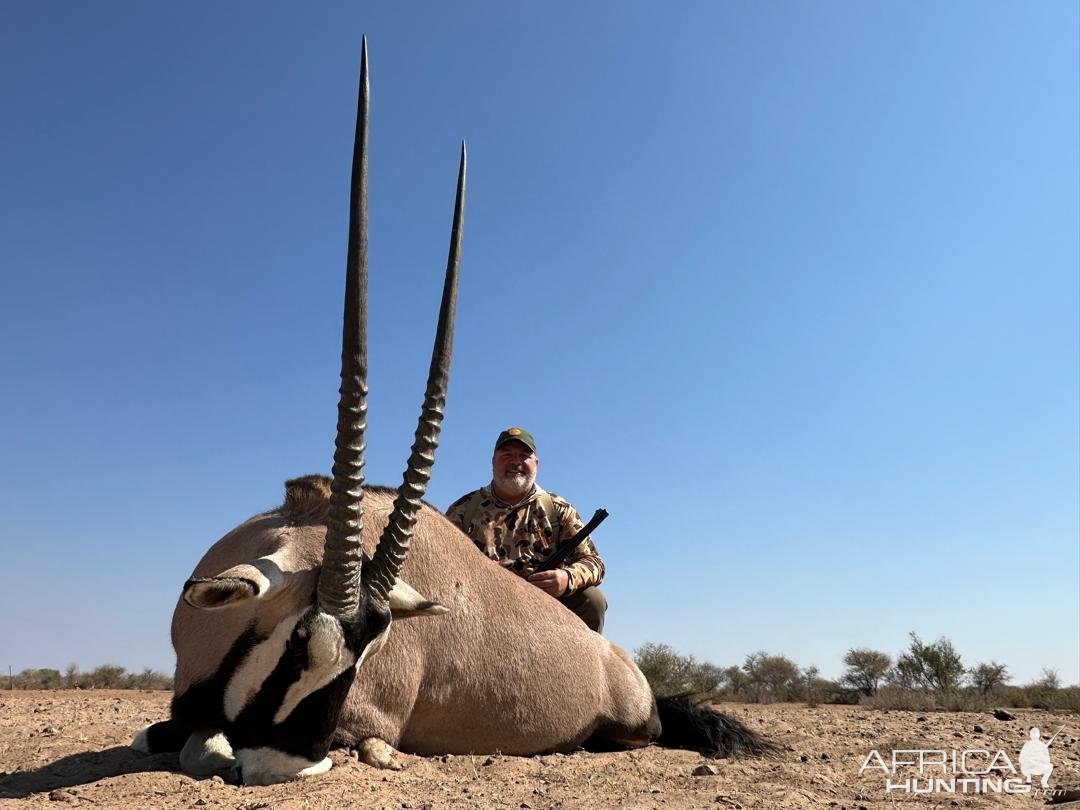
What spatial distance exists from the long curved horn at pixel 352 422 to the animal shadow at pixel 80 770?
112 centimetres

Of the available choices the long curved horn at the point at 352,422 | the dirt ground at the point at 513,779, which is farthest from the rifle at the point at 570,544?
the long curved horn at the point at 352,422

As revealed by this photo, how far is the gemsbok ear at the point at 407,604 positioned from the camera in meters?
4.05

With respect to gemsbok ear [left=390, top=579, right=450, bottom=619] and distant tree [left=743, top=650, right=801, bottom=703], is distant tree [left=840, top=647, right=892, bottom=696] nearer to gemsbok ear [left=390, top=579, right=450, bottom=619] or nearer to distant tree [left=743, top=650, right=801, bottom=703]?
distant tree [left=743, top=650, right=801, bottom=703]

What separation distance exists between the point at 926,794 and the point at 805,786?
23.4 inches

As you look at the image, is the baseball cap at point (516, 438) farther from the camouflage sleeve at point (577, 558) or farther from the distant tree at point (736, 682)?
the distant tree at point (736, 682)

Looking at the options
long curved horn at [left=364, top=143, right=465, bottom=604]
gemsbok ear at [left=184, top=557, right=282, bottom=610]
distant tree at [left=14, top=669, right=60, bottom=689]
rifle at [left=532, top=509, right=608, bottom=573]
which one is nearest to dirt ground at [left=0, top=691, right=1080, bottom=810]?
gemsbok ear at [left=184, top=557, right=282, bottom=610]

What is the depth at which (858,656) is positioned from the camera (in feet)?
53.6

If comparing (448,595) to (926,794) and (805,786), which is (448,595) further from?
(926,794)

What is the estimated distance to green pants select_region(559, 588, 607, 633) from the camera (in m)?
6.64

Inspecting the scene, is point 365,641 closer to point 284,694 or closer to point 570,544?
point 284,694

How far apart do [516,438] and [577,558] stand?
46.3 inches

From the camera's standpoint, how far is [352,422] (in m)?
3.65

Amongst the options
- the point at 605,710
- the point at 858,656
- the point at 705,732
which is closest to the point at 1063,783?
the point at 705,732

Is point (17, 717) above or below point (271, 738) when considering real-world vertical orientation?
below
